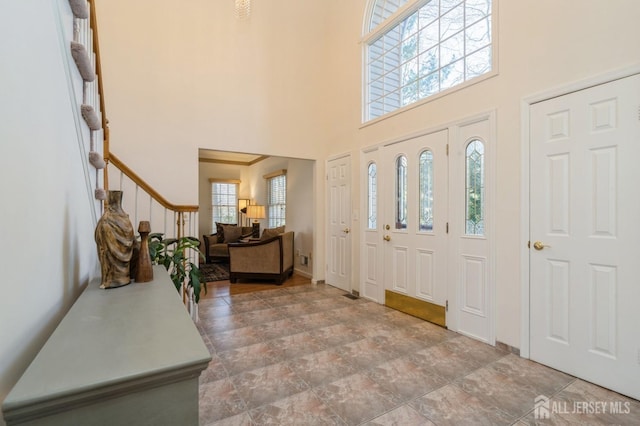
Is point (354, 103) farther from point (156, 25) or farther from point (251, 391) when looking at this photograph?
point (251, 391)

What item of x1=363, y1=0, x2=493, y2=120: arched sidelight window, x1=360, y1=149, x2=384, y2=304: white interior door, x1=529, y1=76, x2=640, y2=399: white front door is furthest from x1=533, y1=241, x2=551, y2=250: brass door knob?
x1=360, y1=149, x2=384, y2=304: white interior door

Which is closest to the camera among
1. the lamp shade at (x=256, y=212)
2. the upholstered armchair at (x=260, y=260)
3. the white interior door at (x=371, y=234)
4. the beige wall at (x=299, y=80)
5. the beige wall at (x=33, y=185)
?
the beige wall at (x=33, y=185)

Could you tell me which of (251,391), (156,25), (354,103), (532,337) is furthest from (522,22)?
(156,25)

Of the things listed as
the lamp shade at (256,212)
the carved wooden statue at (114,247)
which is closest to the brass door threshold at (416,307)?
the carved wooden statue at (114,247)

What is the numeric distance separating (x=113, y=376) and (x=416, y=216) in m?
3.22

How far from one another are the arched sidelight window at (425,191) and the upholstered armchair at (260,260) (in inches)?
98.4

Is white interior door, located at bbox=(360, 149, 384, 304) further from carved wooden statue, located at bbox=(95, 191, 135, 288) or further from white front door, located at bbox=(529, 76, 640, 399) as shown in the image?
carved wooden statue, located at bbox=(95, 191, 135, 288)

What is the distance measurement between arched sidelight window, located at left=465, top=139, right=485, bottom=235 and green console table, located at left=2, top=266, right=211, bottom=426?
2716 mm

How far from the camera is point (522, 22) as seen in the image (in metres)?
2.47

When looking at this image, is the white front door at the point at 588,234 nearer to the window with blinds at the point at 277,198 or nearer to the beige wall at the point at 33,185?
the beige wall at the point at 33,185

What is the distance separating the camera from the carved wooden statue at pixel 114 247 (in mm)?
1317

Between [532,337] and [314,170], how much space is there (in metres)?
3.66

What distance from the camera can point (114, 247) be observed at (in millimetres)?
1318

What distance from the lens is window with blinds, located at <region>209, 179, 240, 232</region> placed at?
8.48 meters
